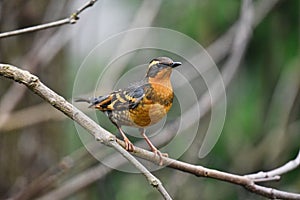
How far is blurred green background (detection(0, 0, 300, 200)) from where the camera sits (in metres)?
2.21

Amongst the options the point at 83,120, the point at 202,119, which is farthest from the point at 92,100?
the point at 202,119

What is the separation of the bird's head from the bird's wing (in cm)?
2

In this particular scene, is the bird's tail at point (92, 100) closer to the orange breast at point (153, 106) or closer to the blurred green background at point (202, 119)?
the orange breast at point (153, 106)

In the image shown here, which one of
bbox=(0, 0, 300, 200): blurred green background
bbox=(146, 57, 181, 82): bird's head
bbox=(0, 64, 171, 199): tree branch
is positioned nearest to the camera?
bbox=(146, 57, 181, 82): bird's head

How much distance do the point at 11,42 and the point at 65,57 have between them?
22cm

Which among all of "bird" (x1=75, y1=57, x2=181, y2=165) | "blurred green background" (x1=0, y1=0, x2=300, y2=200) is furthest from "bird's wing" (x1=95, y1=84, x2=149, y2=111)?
"blurred green background" (x1=0, y1=0, x2=300, y2=200)

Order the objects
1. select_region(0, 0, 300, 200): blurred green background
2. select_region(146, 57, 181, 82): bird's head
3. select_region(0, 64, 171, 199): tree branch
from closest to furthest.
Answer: select_region(146, 57, 181, 82): bird's head < select_region(0, 64, 171, 199): tree branch < select_region(0, 0, 300, 200): blurred green background

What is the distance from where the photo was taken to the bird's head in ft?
2.41

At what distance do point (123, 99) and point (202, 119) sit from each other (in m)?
Result: 1.75

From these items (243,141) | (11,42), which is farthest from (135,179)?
(11,42)

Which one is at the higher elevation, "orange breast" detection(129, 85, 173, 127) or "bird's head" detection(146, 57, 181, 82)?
"bird's head" detection(146, 57, 181, 82)

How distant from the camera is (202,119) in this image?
8.25 ft

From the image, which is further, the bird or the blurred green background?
the blurred green background

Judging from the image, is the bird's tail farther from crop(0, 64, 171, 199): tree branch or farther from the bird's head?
the bird's head
